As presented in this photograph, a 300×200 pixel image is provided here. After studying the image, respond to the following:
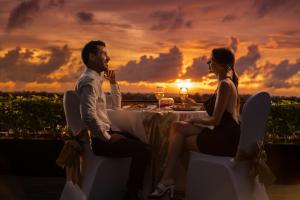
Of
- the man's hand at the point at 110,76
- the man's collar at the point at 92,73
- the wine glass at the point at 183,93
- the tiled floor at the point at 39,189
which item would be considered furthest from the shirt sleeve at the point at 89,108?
the tiled floor at the point at 39,189

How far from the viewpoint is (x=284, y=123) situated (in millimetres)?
9516

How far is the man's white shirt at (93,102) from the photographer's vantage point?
534cm

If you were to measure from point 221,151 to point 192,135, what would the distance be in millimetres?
390

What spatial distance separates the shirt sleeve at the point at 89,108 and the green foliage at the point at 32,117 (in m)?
4.35

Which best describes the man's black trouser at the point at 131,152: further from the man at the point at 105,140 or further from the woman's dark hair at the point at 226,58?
the woman's dark hair at the point at 226,58

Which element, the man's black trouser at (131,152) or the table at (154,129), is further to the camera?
the table at (154,129)

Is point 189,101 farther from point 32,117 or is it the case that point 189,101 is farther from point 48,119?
point 32,117

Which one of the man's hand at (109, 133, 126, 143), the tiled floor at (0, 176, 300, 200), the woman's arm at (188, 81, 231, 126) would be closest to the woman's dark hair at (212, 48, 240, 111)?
the woman's arm at (188, 81, 231, 126)

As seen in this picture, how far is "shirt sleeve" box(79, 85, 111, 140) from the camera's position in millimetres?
5324

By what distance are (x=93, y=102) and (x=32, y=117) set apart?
4.66 m

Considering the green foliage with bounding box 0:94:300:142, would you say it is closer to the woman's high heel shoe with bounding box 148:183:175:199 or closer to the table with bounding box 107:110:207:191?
the table with bounding box 107:110:207:191

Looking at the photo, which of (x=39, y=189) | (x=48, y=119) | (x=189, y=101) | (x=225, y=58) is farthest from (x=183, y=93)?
(x=48, y=119)

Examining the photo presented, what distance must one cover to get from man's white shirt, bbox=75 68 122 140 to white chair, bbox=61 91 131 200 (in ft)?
0.54

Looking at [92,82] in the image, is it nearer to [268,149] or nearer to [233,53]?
[233,53]
